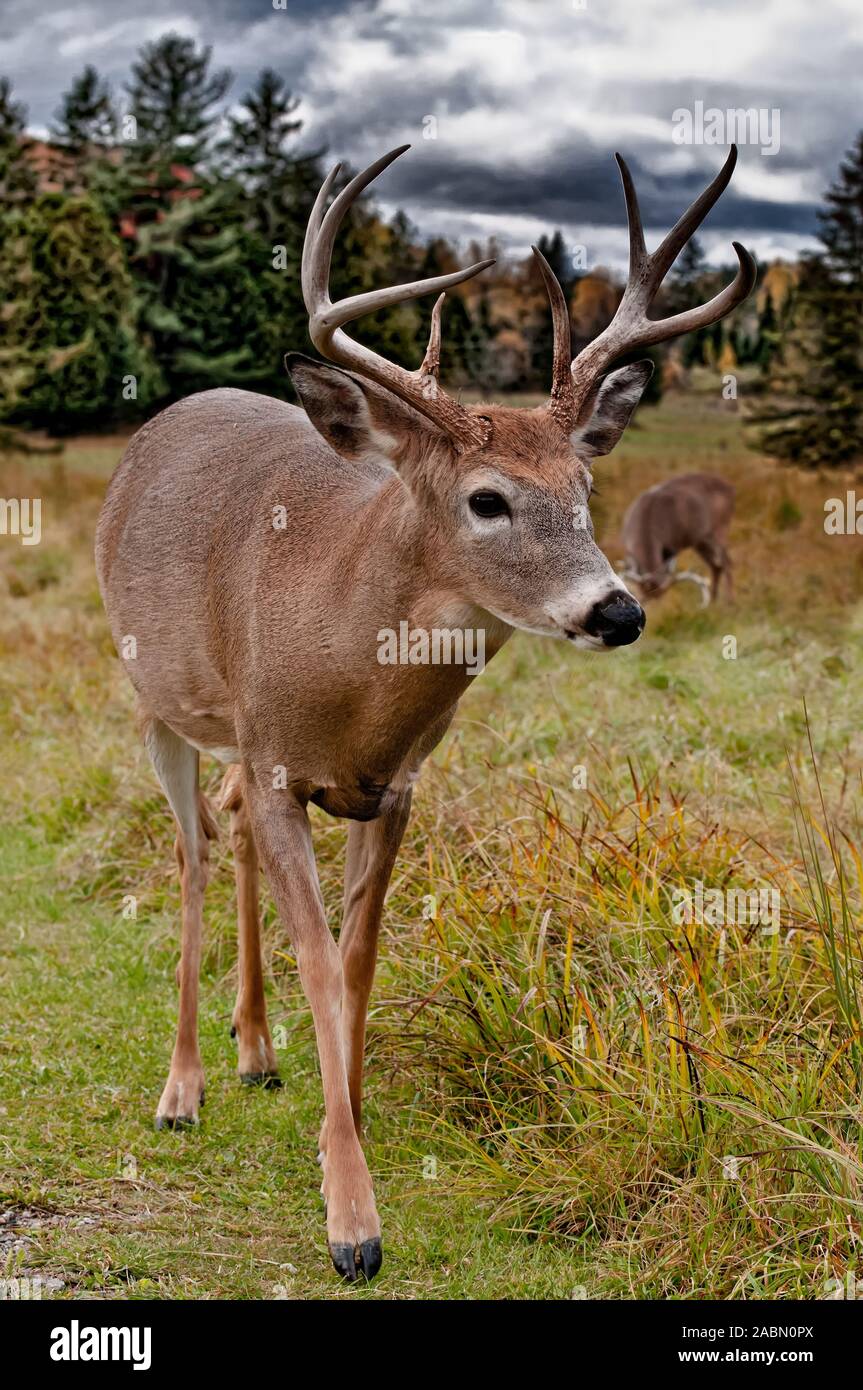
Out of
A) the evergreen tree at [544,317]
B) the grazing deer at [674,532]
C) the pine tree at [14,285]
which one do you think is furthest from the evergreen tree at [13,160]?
the grazing deer at [674,532]

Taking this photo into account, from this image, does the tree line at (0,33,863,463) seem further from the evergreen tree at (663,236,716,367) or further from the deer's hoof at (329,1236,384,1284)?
the deer's hoof at (329,1236,384,1284)

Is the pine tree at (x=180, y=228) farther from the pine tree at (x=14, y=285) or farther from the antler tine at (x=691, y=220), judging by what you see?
the antler tine at (x=691, y=220)

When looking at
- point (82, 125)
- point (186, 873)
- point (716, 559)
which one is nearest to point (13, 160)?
point (82, 125)

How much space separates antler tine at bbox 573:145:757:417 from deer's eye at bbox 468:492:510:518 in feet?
1.26

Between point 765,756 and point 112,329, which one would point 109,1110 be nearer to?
point 765,756

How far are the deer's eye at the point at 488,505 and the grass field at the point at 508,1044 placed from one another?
4.86 ft

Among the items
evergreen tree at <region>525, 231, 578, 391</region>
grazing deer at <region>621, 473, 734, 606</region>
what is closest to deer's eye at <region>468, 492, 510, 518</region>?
grazing deer at <region>621, 473, 734, 606</region>

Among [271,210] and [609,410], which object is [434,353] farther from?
[271,210]

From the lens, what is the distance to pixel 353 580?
14.0ft

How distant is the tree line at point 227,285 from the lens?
17.3m

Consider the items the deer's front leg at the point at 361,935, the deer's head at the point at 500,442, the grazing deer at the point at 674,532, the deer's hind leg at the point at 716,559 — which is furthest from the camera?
the deer's hind leg at the point at 716,559

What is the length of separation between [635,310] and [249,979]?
264 centimetres

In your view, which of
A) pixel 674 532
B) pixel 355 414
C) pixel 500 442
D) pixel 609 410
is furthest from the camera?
pixel 674 532

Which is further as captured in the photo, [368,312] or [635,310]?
[635,310]
